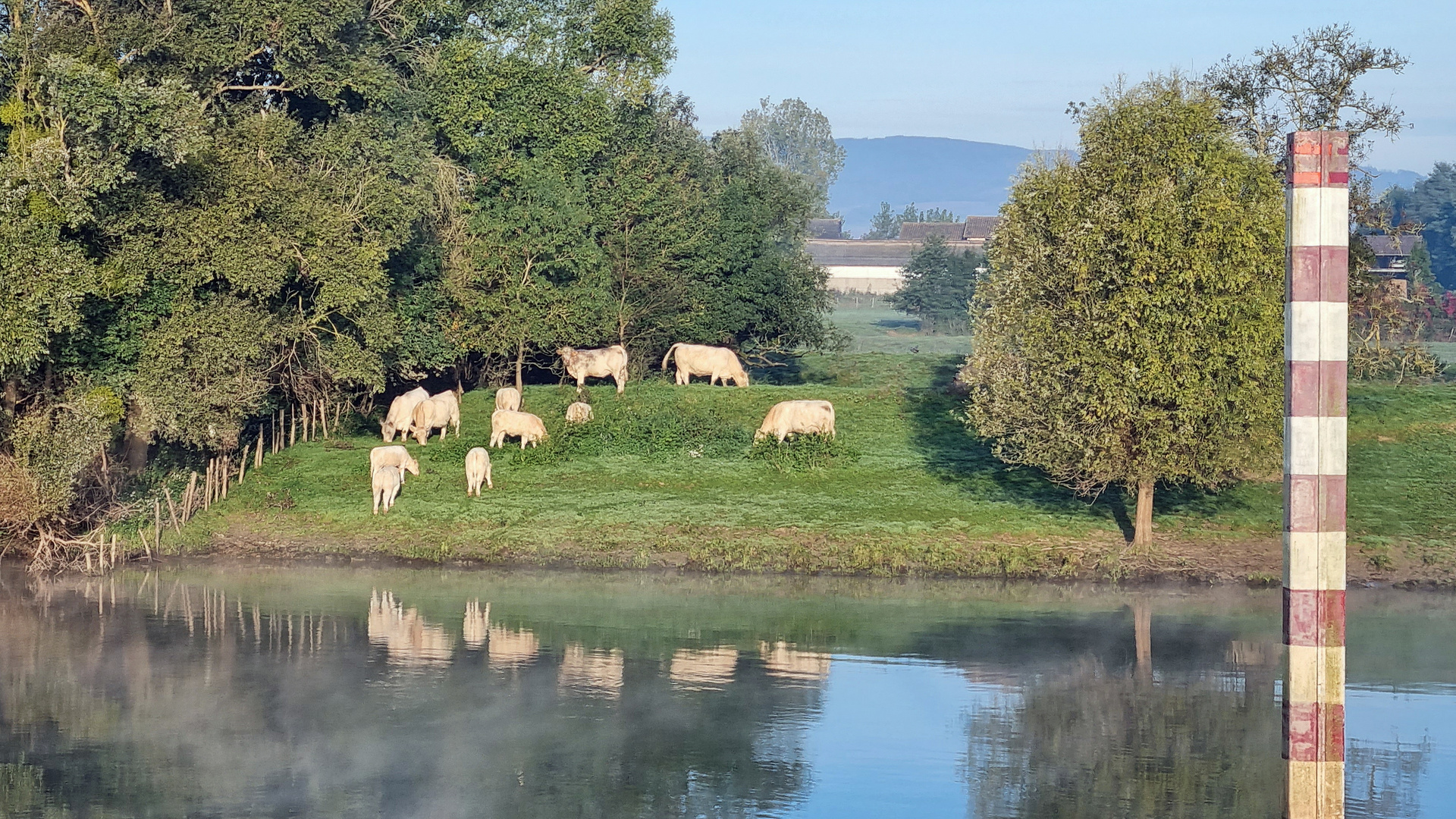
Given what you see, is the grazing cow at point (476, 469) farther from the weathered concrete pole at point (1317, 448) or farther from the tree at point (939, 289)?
the tree at point (939, 289)

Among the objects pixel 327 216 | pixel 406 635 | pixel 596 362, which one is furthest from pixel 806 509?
pixel 327 216

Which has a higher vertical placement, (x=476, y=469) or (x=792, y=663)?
(x=476, y=469)

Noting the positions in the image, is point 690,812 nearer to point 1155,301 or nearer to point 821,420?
point 1155,301

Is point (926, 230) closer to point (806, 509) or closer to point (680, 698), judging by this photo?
point (806, 509)

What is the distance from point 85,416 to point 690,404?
54.3 feet

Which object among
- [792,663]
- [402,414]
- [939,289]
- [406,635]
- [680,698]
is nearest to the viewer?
[680,698]

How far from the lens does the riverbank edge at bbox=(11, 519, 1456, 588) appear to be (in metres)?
29.7

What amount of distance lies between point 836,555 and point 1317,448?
18.2 m

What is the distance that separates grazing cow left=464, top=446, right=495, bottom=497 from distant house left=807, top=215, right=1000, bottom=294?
4098 inches

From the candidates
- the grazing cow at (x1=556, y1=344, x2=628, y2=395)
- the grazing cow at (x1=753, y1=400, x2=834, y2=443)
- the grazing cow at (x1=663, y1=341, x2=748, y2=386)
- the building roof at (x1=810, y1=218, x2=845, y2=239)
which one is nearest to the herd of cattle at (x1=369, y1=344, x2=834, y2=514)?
the grazing cow at (x1=753, y1=400, x2=834, y2=443)

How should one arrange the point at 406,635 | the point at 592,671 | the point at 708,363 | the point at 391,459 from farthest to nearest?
the point at 708,363, the point at 391,459, the point at 406,635, the point at 592,671

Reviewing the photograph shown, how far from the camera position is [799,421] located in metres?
37.7

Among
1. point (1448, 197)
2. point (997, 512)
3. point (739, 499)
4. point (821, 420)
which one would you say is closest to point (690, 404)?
point (821, 420)

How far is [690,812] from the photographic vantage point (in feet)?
53.8
